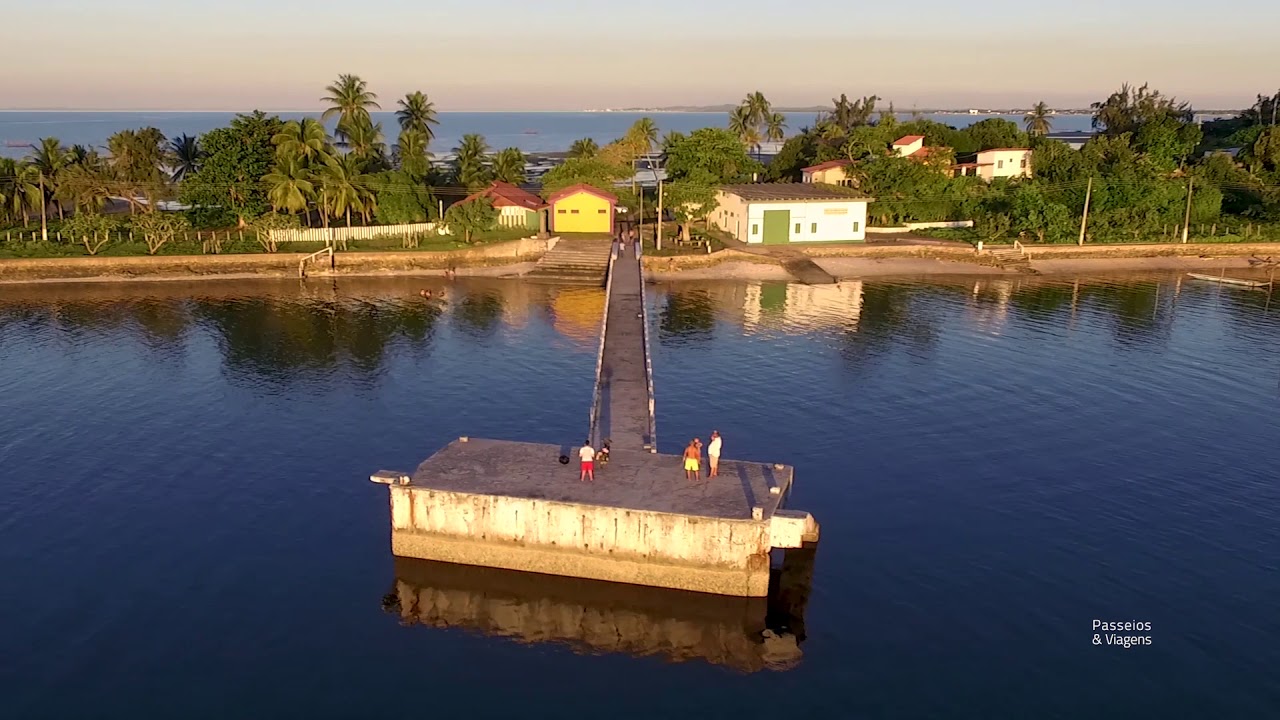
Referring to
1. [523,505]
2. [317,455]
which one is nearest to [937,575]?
[523,505]

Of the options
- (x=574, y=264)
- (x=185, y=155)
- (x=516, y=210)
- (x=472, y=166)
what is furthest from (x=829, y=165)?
(x=185, y=155)

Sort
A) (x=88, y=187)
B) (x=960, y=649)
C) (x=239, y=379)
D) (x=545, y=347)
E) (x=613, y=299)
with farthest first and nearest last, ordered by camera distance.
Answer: (x=88, y=187), (x=613, y=299), (x=545, y=347), (x=239, y=379), (x=960, y=649)

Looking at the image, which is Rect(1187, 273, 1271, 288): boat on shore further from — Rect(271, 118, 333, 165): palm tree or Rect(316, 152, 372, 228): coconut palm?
Rect(271, 118, 333, 165): palm tree

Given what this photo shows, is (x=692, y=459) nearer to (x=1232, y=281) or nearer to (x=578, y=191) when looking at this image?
(x=578, y=191)

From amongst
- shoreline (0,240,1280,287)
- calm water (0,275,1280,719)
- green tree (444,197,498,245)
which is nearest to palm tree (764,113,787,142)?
shoreline (0,240,1280,287)

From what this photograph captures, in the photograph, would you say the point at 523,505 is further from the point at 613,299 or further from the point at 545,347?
the point at 613,299

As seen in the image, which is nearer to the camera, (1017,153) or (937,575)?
(937,575)
